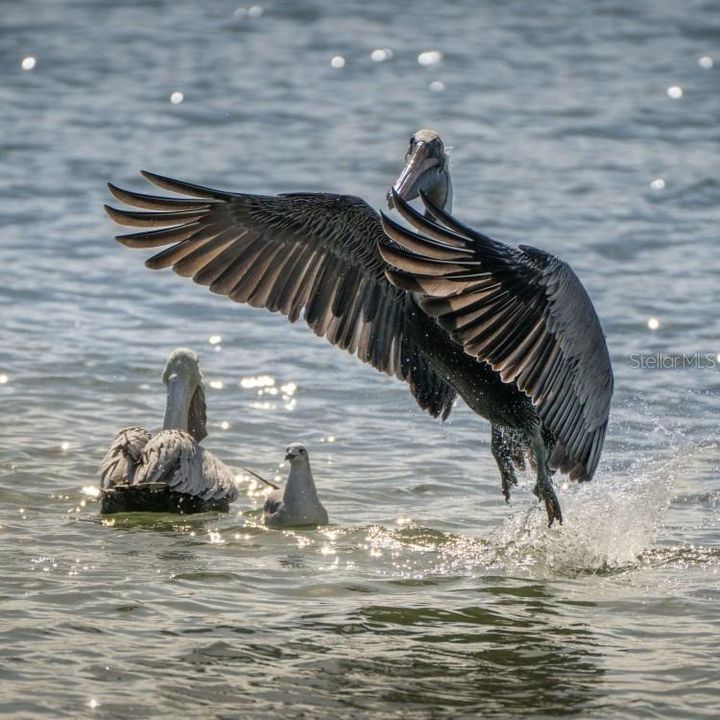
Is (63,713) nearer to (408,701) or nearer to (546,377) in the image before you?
(408,701)

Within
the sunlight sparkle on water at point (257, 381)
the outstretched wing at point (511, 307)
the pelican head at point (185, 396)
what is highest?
the outstretched wing at point (511, 307)

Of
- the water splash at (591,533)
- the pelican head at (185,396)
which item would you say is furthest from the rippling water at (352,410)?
the pelican head at (185,396)

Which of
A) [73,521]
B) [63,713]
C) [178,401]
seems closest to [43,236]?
[178,401]

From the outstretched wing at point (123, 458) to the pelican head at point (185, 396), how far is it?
0.81 ft

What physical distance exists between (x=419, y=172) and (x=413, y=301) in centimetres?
55

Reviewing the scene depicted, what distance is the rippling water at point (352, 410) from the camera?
5.34 meters

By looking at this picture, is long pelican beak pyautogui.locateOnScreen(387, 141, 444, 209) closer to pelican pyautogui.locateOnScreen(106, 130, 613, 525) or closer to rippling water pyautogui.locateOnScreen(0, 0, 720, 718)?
pelican pyautogui.locateOnScreen(106, 130, 613, 525)

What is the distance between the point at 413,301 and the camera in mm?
6762

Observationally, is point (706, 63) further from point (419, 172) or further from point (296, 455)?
point (419, 172)

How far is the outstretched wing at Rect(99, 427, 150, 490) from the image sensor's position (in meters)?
7.43

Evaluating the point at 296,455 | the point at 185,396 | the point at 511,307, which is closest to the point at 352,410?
the point at 185,396

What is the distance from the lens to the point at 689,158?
51.8ft

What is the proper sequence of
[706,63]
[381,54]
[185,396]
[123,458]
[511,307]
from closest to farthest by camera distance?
[511,307] < [123,458] < [185,396] < [706,63] < [381,54]

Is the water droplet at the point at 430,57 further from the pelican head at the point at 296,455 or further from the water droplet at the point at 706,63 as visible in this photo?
the pelican head at the point at 296,455
